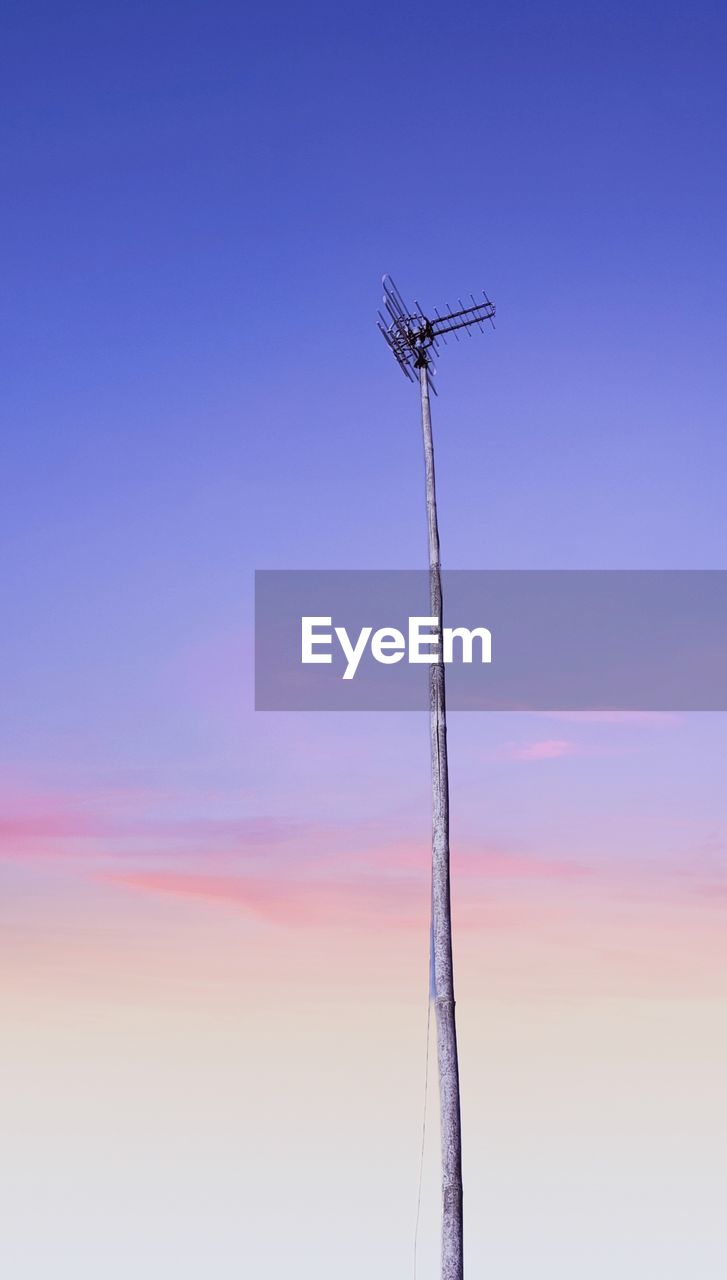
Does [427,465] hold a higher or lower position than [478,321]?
lower

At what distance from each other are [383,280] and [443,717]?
9.23 metres

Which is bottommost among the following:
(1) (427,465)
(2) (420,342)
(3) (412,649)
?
(3) (412,649)

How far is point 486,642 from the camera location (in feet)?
85.1

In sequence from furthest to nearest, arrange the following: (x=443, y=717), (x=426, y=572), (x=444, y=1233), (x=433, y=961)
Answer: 1. (x=426, y=572)
2. (x=443, y=717)
3. (x=433, y=961)
4. (x=444, y=1233)

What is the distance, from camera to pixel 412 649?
24.2m

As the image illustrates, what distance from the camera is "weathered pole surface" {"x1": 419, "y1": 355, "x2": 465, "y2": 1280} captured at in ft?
64.6

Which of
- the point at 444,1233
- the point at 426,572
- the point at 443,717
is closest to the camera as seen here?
the point at 444,1233

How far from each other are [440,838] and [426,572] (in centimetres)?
548

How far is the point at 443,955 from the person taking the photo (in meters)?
21.2

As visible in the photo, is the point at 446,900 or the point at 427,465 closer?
the point at 446,900

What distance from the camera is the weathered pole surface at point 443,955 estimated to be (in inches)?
776

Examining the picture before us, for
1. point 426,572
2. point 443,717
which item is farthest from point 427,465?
point 443,717

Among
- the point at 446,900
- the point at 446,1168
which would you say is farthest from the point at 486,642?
the point at 446,1168

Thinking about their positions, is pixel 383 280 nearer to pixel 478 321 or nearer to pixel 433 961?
pixel 478 321
